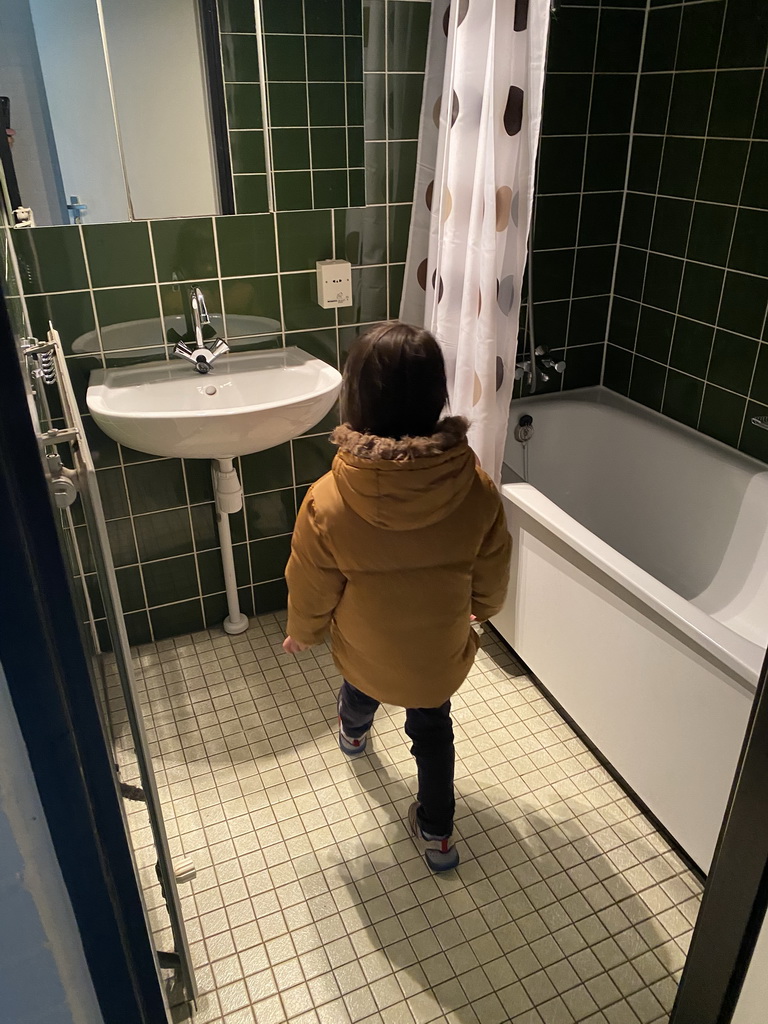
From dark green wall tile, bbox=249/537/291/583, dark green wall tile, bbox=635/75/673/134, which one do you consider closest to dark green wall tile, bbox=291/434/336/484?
dark green wall tile, bbox=249/537/291/583

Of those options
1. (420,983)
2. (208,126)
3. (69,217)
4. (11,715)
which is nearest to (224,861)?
(420,983)

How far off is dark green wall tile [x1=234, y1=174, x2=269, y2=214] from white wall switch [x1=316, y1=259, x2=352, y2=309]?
0.21 metres

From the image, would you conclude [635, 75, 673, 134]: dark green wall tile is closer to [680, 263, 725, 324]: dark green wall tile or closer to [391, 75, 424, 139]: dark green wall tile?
[680, 263, 725, 324]: dark green wall tile

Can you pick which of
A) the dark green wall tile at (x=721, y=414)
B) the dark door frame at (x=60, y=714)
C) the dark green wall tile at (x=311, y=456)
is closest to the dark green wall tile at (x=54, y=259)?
the dark green wall tile at (x=311, y=456)

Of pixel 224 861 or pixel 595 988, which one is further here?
pixel 224 861

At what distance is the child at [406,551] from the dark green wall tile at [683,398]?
1.15 meters

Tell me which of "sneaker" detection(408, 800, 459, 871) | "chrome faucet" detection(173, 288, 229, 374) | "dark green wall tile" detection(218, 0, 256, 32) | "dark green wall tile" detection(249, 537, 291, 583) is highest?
"dark green wall tile" detection(218, 0, 256, 32)

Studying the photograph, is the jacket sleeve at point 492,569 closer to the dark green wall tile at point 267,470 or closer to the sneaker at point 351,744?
the sneaker at point 351,744

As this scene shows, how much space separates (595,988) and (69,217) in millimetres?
2007

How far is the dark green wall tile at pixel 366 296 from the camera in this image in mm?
2205

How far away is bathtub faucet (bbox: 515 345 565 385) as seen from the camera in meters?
2.42

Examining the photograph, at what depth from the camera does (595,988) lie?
1469mm

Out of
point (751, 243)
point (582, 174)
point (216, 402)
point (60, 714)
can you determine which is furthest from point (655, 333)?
point (60, 714)

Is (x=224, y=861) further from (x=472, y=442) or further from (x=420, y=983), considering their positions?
(x=472, y=442)
